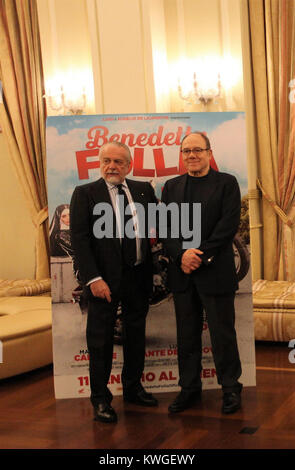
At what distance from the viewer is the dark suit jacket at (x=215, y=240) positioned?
3.41 m

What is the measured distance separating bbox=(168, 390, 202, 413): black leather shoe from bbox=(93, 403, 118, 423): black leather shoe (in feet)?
1.12

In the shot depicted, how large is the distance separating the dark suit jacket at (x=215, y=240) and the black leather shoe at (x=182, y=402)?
24.4 inches

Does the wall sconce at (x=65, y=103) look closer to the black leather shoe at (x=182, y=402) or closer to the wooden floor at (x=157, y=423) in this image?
the wooden floor at (x=157, y=423)

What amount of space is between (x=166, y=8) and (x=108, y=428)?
13.6ft

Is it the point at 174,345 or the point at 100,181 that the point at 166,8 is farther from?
the point at 174,345

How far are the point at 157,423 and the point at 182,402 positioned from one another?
258mm

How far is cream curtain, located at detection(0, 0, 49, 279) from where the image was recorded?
257 inches

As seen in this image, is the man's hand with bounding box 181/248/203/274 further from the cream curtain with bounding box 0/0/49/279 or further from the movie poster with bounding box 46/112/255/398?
the cream curtain with bounding box 0/0/49/279

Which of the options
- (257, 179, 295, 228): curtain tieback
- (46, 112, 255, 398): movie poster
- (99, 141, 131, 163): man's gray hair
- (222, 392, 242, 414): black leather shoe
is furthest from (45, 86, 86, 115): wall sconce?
(222, 392, 242, 414): black leather shoe

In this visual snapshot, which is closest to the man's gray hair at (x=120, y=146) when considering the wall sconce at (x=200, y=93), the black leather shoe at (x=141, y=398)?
the black leather shoe at (x=141, y=398)

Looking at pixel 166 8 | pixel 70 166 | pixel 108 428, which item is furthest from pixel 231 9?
pixel 108 428

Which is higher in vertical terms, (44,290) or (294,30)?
(294,30)

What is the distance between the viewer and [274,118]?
5.95 m

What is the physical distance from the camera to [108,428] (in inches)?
128
